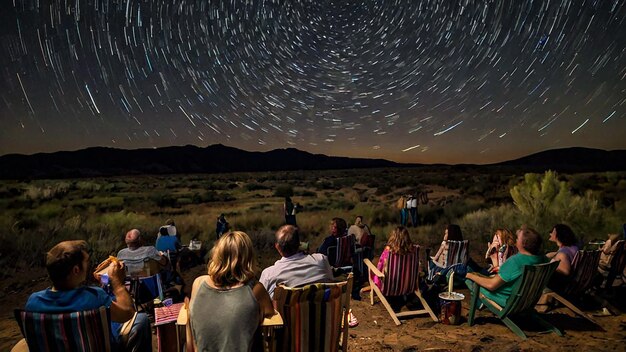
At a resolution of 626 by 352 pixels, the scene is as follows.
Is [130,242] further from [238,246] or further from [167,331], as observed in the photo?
[238,246]

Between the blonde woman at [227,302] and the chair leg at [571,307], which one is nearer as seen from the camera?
the blonde woman at [227,302]

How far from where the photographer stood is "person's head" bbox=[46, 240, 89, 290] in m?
2.32

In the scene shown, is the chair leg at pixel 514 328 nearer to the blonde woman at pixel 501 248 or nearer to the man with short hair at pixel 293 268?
the blonde woman at pixel 501 248

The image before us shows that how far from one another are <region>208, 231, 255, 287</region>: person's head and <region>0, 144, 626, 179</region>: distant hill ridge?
53510 millimetres

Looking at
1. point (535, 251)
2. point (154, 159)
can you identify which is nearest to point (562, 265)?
point (535, 251)

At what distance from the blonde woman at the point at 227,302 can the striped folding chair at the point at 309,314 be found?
0.82 feet

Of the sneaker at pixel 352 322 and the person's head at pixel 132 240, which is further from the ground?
the person's head at pixel 132 240

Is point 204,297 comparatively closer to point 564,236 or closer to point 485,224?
point 564,236

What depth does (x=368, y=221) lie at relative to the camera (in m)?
15.6

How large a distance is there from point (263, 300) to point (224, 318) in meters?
0.28

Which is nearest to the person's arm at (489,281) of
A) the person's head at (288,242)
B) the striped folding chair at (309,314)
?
the striped folding chair at (309,314)

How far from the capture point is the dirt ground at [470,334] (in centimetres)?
382

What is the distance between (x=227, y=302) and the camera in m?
2.42

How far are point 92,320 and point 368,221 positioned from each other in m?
13.8
